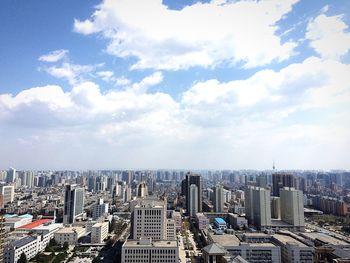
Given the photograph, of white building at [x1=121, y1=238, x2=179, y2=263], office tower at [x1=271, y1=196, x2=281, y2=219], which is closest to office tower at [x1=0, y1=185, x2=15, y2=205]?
white building at [x1=121, y1=238, x2=179, y2=263]

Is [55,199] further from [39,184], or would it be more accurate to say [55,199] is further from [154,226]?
[154,226]

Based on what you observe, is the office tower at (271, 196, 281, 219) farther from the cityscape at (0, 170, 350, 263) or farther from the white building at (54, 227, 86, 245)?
the white building at (54, 227, 86, 245)

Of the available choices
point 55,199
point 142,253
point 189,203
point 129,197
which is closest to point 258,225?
point 189,203

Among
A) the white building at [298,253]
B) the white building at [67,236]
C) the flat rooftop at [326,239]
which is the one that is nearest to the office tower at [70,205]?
the white building at [67,236]

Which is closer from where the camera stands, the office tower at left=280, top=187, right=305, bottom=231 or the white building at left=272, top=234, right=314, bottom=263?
the white building at left=272, top=234, right=314, bottom=263

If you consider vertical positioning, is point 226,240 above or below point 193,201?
below

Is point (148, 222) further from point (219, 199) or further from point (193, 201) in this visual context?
point (219, 199)

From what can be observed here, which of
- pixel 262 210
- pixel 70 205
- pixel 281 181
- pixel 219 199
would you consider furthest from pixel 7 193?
pixel 281 181

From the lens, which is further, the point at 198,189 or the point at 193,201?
the point at 198,189
